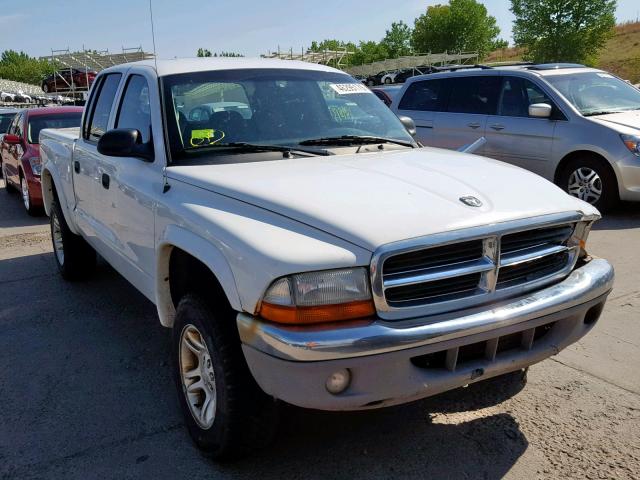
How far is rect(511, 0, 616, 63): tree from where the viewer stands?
4559 cm

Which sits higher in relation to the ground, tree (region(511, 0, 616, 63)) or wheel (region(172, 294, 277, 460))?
tree (region(511, 0, 616, 63))

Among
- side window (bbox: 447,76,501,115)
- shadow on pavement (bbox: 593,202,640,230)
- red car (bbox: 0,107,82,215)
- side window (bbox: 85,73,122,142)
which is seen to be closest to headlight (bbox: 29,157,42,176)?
red car (bbox: 0,107,82,215)

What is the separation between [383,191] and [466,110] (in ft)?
22.0

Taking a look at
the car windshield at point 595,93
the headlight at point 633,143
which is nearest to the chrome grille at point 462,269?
the headlight at point 633,143

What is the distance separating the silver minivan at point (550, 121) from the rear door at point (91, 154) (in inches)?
207

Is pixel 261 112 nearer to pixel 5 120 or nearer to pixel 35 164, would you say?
pixel 35 164

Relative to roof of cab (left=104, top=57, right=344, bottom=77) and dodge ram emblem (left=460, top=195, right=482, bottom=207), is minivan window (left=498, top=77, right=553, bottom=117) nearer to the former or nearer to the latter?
roof of cab (left=104, top=57, right=344, bottom=77)

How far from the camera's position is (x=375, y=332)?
235 cm

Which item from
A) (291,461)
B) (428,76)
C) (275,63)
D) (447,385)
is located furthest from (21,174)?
(447,385)

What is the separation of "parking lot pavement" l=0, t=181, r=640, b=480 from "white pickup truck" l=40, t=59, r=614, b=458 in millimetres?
315

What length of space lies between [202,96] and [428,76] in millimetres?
6664

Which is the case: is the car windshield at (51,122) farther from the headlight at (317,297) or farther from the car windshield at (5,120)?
the headlight at (317,297)

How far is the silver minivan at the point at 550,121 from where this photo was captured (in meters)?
7.50

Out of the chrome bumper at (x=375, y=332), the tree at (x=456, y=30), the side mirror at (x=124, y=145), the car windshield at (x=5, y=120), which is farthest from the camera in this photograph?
the tree at (x=456, y=30)
